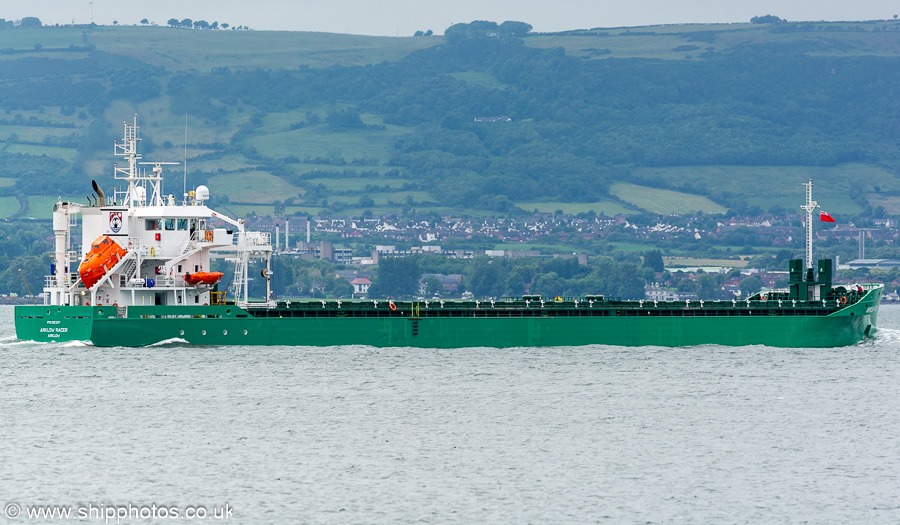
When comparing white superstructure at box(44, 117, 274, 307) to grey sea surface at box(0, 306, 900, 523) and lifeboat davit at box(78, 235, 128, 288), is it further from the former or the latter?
grey sea surface at box(0, 306, 900, 523)

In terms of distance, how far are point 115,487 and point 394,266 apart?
397 feet

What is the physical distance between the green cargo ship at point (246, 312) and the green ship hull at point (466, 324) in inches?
2.0

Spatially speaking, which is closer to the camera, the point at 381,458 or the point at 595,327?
the point at 381,458

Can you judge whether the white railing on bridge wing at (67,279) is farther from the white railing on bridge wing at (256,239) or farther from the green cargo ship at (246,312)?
the white railing on bridge wing at (256,239)

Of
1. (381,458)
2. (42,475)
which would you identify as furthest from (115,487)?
(381,458)

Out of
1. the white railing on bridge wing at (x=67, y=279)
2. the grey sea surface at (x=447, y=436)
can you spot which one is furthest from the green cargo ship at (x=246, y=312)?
the grey sea surface at (x=447, y=436)

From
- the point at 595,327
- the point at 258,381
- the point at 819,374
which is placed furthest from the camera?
the point at 595,327

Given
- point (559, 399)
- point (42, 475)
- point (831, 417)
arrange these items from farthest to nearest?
point (559, 399) < point (831, 417) < point (42, 475)

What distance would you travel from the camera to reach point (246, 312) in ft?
182

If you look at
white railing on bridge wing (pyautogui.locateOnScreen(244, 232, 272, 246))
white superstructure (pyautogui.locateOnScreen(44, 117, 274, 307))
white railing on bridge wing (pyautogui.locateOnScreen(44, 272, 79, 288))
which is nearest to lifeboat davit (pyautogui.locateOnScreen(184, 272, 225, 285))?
white superstructure (pyautogui.locateOnScreen(44, 117, 274, 307))

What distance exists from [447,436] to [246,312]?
70.6 feet

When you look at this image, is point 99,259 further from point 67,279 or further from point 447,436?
point 447,436

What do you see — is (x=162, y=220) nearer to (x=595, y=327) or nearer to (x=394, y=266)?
(x=595, y=327)

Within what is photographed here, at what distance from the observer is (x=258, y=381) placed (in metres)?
46.7
